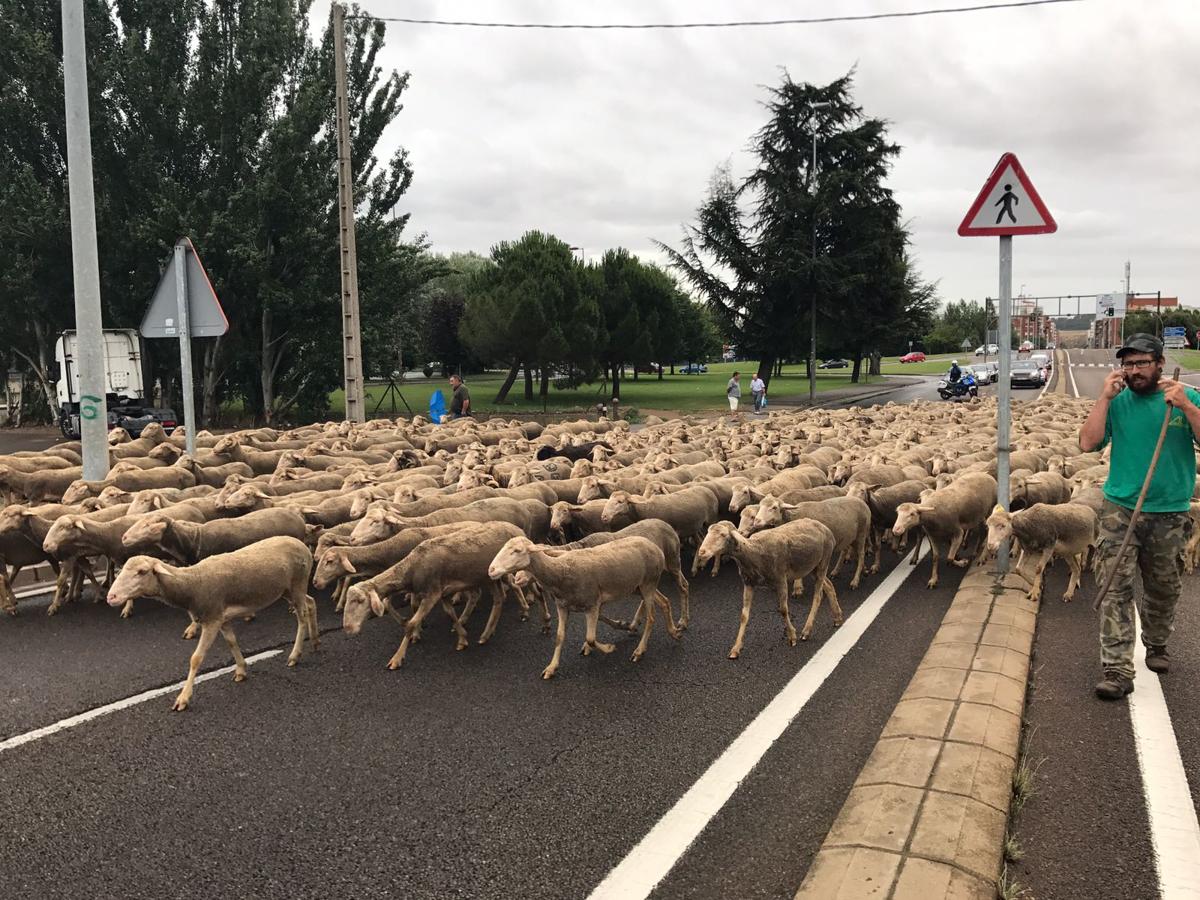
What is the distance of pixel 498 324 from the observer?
37.2 metres

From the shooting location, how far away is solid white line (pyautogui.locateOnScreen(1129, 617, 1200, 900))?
3424mm

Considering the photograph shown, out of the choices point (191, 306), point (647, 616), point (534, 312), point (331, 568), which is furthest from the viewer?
point (534, 312)

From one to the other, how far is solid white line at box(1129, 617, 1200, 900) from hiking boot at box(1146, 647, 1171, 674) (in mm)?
172

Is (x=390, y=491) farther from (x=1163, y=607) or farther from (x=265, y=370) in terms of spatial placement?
(x=265, y=370)

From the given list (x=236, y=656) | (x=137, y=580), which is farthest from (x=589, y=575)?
(x=137, y=580)

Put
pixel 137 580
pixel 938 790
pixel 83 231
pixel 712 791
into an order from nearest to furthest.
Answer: pixel 938 790, pixel 712 791, pixel 137 580, pixel 83 231

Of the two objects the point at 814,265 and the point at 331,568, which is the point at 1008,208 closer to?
the point at 331,568

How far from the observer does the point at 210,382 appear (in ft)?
88.6

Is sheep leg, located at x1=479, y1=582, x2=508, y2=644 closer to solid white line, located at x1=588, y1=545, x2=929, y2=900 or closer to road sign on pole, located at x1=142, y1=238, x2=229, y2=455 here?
solid white line, located at x1=588, y1=545, x2=929, y2=900

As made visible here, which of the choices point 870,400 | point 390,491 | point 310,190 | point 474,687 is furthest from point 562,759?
point 870,400

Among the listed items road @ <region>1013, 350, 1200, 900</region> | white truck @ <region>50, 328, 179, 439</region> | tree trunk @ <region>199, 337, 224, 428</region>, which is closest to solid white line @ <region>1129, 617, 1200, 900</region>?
road @ <region>1013, 350, 1200, 900</region>

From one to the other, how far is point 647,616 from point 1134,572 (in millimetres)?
3287

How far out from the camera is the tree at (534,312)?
36844 mm

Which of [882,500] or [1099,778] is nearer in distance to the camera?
[1099,778]
